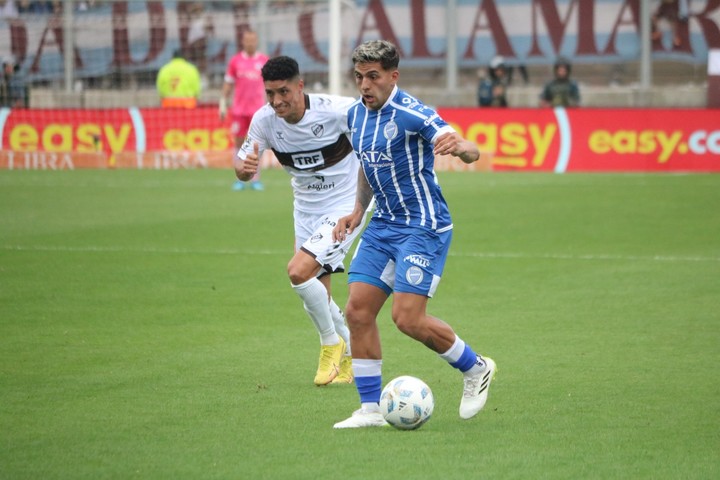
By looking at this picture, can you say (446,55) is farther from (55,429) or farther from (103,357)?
(55,429)

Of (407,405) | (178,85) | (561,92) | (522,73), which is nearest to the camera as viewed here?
(407,405)

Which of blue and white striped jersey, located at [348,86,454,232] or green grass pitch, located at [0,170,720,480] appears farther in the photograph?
blue and white striped jersey, located at [348,86,454,232]

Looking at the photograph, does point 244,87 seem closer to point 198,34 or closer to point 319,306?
point 198,34

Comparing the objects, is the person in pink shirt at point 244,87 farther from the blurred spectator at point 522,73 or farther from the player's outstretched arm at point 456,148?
the player's outstretched arm at point 456,148

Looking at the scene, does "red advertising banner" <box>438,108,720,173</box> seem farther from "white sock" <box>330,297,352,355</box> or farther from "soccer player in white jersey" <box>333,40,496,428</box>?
"soccer player in white jersey" <box>333,40,496,428</box>

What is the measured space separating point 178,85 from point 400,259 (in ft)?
61.0

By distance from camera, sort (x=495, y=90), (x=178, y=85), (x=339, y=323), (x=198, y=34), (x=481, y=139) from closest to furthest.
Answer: (x=339, y=323)
(x=481, y=139)
(x=178, y=85)
(x=495, y=90)
(x=198, y=34)

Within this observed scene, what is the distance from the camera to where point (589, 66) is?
100.0ft

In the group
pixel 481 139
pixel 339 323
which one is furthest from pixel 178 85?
pixel 339 323

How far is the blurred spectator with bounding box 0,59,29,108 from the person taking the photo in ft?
84.5

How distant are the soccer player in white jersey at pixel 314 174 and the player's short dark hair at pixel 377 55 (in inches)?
51.1

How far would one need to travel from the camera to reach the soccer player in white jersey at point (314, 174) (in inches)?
303

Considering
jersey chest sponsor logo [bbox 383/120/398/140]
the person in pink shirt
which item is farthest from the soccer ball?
the person in pink shirt

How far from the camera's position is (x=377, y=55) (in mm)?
6426
